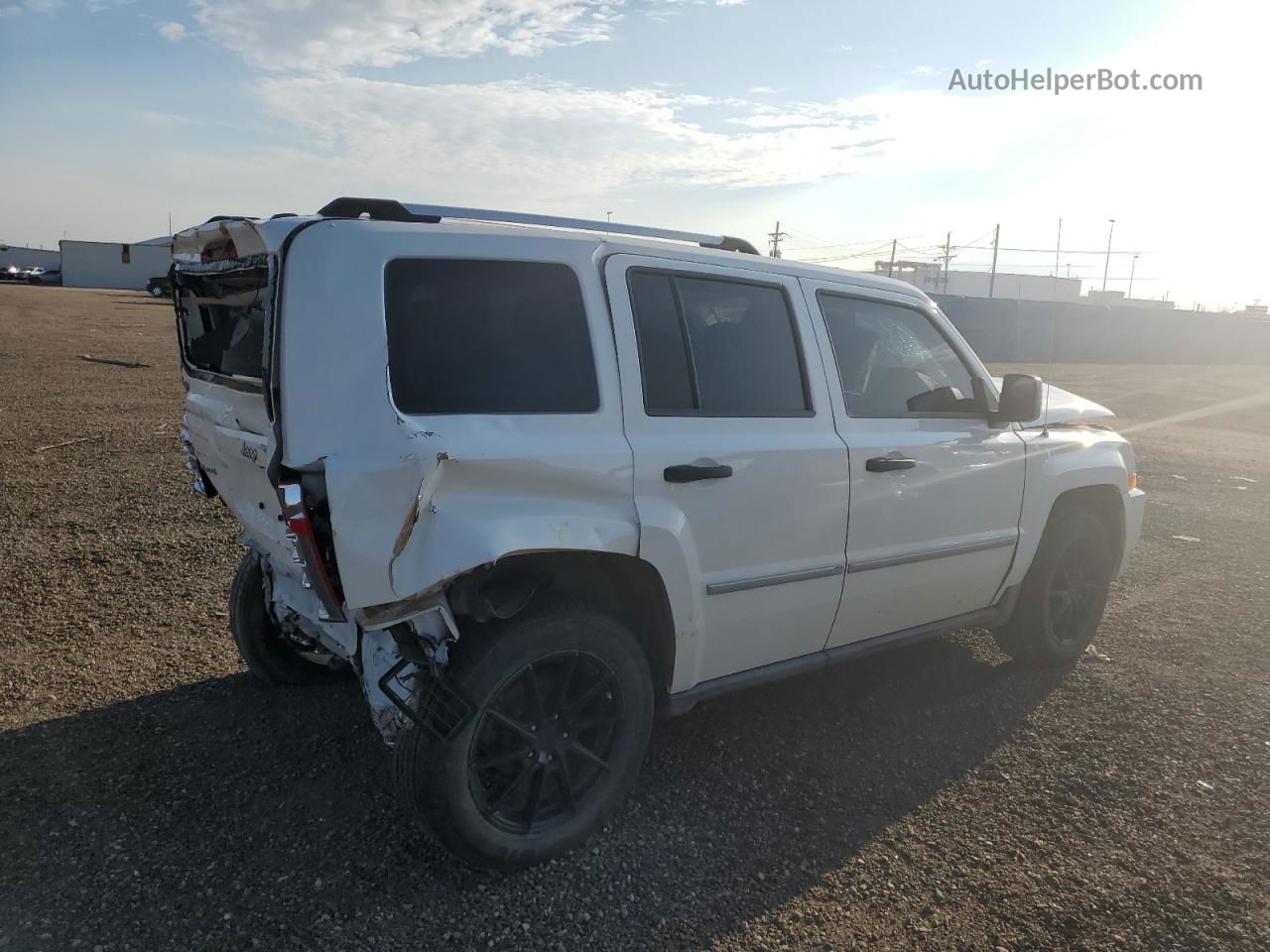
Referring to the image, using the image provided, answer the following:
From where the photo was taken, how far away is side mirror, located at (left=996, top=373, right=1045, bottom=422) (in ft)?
13.3

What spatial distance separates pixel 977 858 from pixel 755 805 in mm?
772

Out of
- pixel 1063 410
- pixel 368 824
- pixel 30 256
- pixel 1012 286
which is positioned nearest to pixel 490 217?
pixel 368 824

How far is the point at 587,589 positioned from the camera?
3.13 m

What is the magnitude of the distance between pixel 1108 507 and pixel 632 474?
124 inches

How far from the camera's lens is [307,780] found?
139 inches

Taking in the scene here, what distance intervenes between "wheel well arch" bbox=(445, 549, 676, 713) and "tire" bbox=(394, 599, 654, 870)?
2.8 inches

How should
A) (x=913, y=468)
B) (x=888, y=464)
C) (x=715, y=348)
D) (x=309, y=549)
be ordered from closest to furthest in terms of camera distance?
(x=309, y=549) < (x=715, y=348) < (x=888, y=464) < (x=913, y=468)

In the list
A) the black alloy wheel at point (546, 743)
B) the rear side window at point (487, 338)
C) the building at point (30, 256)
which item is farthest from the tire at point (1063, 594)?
the building at point (30, 256)

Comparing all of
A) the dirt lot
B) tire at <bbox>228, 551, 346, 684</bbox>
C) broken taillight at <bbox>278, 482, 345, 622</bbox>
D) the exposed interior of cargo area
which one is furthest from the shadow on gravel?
broken taillight at <bbox>278, 482, 345, 622</bbox>

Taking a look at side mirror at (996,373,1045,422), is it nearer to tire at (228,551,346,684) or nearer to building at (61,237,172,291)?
tire at (228,551,346,684)

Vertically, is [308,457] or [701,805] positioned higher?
[308,457]

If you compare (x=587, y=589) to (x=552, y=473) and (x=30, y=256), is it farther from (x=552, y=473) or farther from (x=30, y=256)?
(x=30, y=256)

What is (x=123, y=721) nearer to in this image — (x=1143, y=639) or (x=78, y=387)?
(x=1143, y=639)

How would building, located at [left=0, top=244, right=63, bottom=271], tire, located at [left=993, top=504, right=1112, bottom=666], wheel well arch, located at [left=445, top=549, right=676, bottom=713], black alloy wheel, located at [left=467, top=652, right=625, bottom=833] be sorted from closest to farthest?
wheel well arch, located at [left=445, top=549, right=676, bottom=713]
black alloy wheel, located at [left=467, top=652, right=625, bottom=833]
tire, located at [left=993, top=504, right=1112, bottom=666]
building, located at [left=0, top=244, right=63, bottom=271]
